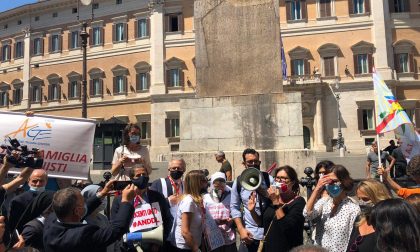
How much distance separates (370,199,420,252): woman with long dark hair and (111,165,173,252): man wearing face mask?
6.17ft

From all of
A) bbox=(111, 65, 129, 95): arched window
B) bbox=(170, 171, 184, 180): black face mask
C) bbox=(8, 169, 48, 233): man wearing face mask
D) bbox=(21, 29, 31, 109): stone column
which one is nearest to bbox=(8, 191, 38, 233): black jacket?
bbox=(8, 169, 48, 233): man wearing face mask

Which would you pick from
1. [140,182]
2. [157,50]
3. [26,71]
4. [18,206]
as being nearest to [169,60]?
[157,50]

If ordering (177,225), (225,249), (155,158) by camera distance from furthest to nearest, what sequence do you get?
(155,158) → (225,249) → (177,225)

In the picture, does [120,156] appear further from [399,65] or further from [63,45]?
[63,45]

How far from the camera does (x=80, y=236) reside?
2.46 metres

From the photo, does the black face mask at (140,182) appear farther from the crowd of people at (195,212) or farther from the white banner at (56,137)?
the white banner at (56,137)

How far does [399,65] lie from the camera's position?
32.4m

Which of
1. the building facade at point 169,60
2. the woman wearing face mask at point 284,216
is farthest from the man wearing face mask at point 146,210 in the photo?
the building facade at point 169,60

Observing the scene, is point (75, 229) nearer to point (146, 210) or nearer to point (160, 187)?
point (146, 210)

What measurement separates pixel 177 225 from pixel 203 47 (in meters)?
4.63

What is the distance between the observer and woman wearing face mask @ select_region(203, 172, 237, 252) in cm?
391

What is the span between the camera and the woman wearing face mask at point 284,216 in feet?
10.7

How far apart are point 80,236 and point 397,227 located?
1.74m

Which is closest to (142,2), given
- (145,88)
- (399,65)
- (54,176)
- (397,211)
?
(145,88)
